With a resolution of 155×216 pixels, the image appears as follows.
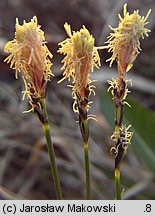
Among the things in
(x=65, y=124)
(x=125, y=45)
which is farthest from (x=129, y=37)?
(x=65, y=124)

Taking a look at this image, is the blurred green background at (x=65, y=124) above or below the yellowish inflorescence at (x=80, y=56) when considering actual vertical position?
above

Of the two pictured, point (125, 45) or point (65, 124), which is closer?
point (125, 45)

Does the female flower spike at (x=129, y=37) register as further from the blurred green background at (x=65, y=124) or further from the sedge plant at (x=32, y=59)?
the blurred green background at (x=65, y=124)

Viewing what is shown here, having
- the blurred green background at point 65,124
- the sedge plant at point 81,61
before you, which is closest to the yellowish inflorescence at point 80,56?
the sedge plant at point 81,61

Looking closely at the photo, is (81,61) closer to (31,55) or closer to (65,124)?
(31,55)

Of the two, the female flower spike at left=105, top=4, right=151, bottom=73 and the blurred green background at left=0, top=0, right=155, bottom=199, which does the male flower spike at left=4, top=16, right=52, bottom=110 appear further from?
the blurred green background at left=0, top=0, right=155, bottom=199

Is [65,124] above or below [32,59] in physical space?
above

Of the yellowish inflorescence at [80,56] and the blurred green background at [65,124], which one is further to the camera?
the blurred green background at [65,124]
